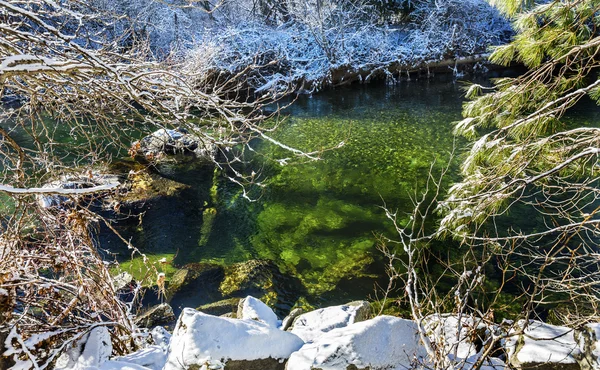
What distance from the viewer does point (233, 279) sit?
6.71 m

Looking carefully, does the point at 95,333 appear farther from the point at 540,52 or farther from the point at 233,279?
the point at 540,52

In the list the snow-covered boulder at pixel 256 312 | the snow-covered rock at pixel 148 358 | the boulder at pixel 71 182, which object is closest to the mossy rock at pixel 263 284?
the snow-covered boulder at pixel 256 312

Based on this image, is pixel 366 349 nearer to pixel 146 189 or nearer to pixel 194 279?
pixel 194 279

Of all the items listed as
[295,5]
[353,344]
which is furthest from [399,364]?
[295,5]

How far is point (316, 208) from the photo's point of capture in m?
8.88

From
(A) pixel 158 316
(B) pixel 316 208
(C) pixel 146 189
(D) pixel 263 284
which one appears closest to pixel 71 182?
(A) pixel 158 316

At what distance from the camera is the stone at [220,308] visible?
5828 millimetres

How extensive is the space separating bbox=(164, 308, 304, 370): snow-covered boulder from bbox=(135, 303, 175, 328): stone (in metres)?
2.55

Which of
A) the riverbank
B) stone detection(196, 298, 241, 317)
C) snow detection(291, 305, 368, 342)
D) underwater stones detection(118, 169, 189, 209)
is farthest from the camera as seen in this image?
underwater stones detection(118, 169, 189, 209)

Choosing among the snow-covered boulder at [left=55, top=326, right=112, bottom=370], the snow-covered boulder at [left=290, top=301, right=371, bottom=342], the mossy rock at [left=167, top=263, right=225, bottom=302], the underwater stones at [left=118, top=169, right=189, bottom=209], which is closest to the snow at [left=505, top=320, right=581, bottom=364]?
the snow-covered boulder at [left=290, top=301, right=371, bottom=342]

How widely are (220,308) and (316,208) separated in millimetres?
3485

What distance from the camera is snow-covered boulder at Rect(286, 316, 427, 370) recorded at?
9.94 feet

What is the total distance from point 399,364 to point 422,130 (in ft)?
34.8

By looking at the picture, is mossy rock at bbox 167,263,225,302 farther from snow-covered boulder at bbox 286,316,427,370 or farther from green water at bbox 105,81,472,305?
snow-covered boulder at bbox 286,316,427,370
